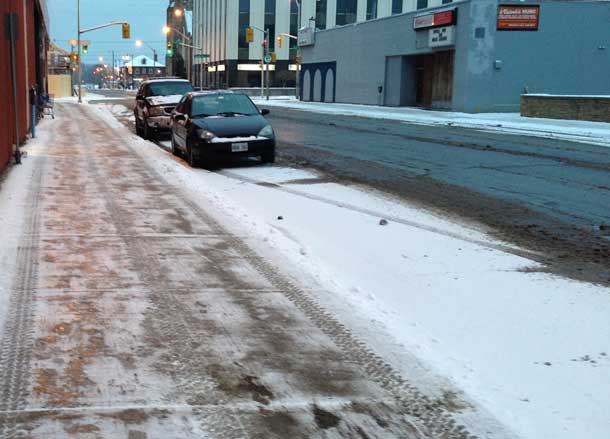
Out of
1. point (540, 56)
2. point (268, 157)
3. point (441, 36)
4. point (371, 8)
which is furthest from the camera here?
point (371, 8)

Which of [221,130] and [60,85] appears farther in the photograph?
[60,85]

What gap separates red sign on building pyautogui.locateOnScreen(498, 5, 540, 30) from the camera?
36947mm

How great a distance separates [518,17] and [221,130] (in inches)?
1134

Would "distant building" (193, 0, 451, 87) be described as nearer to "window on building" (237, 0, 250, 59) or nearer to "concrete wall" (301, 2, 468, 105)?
"window on building" (237, 0, 250, 59)

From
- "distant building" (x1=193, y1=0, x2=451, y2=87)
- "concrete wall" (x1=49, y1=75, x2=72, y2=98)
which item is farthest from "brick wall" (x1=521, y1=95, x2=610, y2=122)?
"distant building" (x1=193, y1=0, x2=451, y2=87)

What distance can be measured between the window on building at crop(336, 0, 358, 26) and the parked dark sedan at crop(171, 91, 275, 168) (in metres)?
73.0

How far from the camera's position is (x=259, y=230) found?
7.72m

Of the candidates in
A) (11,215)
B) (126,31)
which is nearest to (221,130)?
(11,215)

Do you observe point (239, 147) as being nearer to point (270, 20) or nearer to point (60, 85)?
point (60, 85)

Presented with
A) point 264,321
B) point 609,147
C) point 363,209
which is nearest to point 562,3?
point 609,147

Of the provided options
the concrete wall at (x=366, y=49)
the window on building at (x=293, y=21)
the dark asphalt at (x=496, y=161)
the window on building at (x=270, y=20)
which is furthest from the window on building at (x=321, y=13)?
the dark asphalt at (x=496, y=161)

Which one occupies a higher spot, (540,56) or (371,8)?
(371,8)

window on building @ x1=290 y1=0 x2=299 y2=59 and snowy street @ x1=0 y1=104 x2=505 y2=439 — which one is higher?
window on building @ x1=290 y1=0 x2=299 y2=59

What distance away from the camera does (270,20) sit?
82.9 meters
